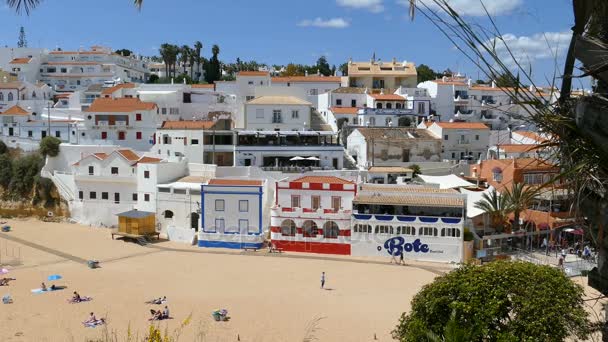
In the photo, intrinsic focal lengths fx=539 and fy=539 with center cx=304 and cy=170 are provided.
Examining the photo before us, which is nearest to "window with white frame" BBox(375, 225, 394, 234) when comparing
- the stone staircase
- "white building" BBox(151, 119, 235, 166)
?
"white building" BBox(151, 119, 235, 166)

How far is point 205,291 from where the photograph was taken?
26.4 metres

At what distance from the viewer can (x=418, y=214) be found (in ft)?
109

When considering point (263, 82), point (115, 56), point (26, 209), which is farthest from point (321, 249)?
point (115, 56)

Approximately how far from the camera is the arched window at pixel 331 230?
3400 centimetres

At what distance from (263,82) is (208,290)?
4413 cm

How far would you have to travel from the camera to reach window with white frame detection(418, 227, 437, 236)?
32.4 m

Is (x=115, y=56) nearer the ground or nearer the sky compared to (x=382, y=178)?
nearer the sky

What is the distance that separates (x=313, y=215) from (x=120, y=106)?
85.2 ft

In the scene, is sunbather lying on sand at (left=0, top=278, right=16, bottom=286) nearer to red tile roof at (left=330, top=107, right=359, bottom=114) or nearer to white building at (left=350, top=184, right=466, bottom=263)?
white building at (left=350, top=184, right=466, bottom=263)

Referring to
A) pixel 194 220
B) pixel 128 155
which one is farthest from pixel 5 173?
pixel 194 220

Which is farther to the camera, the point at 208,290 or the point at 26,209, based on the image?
the point at 26,209

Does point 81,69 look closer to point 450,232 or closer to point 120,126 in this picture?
point 120,126

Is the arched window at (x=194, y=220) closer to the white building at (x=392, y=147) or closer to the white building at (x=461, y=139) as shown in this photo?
the white building at (x=392, y=147)

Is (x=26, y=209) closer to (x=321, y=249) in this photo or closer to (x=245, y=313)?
(x=321, y=249)
